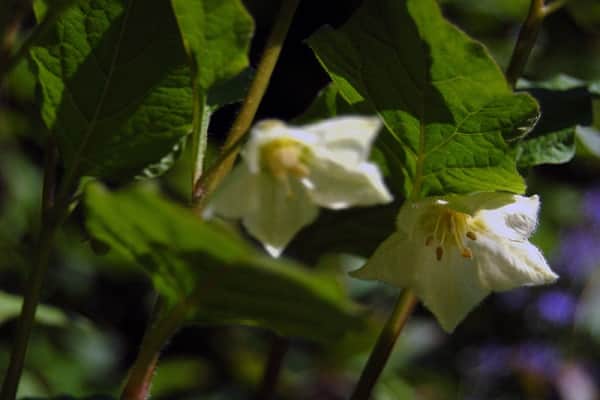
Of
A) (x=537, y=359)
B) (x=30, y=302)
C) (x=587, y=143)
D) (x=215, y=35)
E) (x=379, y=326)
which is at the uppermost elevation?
(x=215, y=35)

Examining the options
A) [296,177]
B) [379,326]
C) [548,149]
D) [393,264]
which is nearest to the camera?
[296,177]

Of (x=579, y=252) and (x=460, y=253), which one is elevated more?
(x=460, y=253)

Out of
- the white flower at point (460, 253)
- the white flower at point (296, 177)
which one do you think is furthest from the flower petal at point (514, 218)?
the white flower at point (296, 177)

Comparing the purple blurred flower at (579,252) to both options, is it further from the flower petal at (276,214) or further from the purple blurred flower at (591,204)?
the flower petal at (276,214)

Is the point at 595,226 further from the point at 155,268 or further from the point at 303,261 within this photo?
the point at 155,268

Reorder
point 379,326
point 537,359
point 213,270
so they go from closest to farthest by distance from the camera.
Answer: point 213,270
point 379,326
point 537,359

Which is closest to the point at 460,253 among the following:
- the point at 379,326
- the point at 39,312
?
the point at 39,312

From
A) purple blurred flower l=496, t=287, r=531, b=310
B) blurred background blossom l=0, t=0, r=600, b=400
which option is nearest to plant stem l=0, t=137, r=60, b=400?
blurred background blossom l=0, t=0, r=600, b=400

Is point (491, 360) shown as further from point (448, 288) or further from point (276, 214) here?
point (276, 214)
